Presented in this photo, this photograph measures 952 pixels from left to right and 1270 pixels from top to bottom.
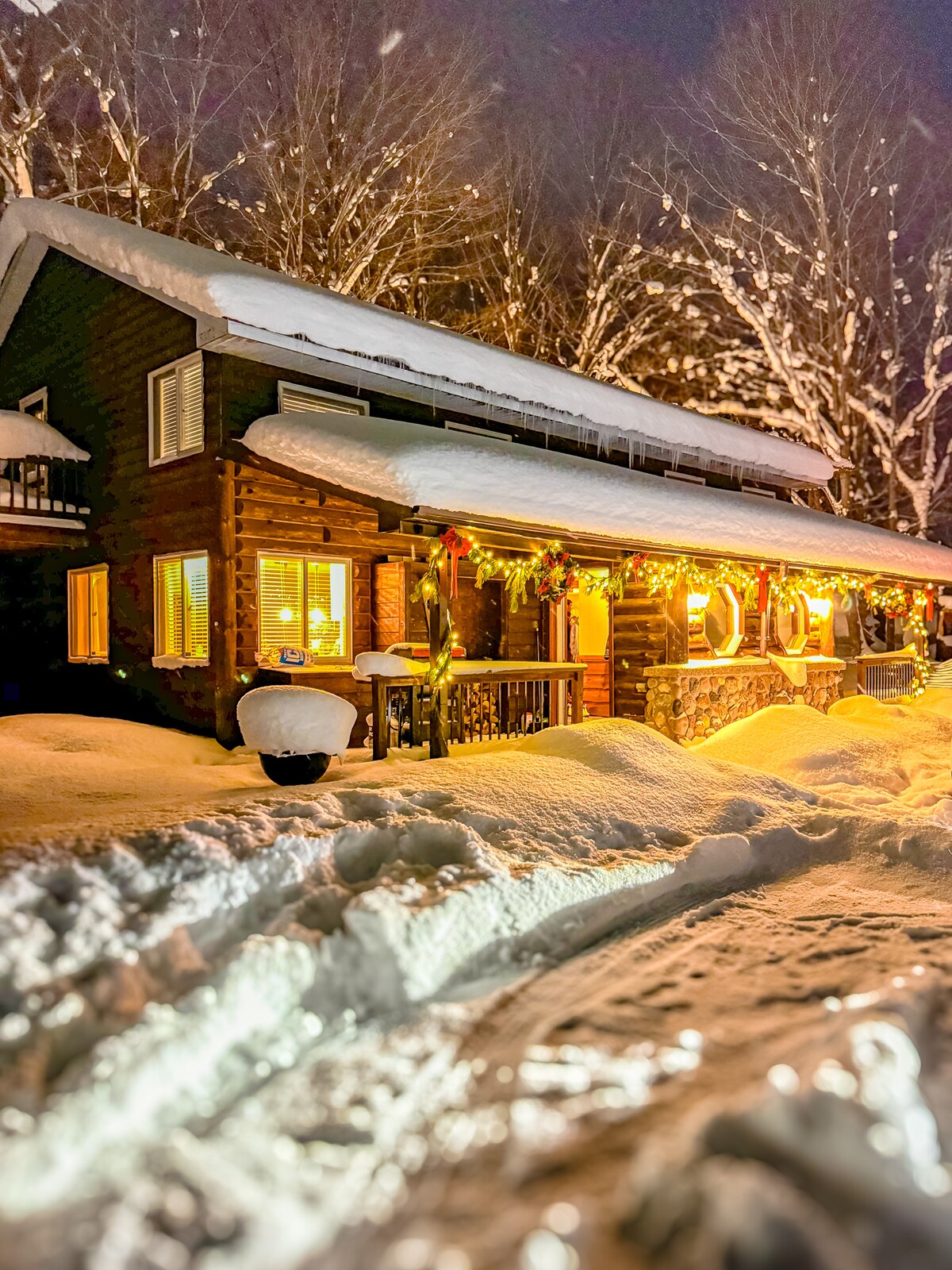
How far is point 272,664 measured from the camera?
10648mm

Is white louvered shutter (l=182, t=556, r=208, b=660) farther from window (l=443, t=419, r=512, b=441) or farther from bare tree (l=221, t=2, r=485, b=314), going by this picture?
bare tree (l=221, t=2, r=485, b=314)

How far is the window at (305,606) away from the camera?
1095cm

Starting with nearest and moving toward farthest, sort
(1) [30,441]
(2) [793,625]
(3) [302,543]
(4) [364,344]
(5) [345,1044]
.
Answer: (5) [345,1044]
(4) [364,344]
(3) [302,543]
(1) [30,441]
(2) [793,625]

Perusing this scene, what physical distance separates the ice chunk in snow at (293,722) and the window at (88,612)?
648 centimetres

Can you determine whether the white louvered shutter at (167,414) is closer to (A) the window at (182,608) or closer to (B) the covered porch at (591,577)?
A: (A) the window at (182,608)

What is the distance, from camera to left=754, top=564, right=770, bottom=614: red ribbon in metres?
13.0

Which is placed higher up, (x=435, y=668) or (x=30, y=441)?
(x=30, y=441)

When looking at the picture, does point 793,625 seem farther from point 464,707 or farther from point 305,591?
point 305,591

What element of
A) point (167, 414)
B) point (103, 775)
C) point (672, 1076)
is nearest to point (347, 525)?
point (167, 414)

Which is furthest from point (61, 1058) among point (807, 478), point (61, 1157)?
point (807, 478)

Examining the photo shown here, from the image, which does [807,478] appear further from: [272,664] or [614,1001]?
[614,1001]

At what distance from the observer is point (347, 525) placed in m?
11.6

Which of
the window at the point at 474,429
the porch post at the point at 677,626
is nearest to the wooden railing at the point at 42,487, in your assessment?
the window at the point at 474,429

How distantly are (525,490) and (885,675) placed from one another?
13.4 metres
